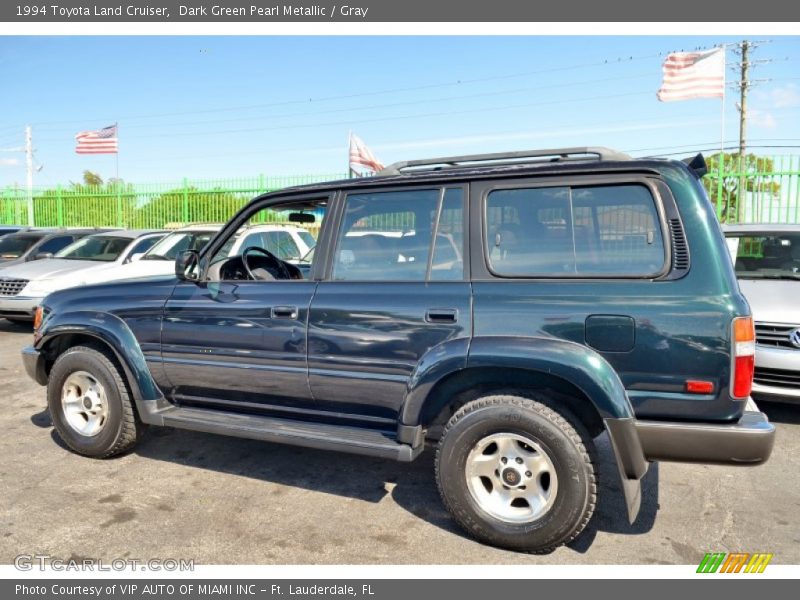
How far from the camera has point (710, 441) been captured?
2775mm

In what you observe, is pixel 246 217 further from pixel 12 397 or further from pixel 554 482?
pixel 12 397

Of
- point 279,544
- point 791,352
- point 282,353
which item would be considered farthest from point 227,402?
point 791,352

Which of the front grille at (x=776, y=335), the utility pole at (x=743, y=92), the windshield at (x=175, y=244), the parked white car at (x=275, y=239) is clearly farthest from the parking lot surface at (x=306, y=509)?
the utility pole at (x=743, y=92)

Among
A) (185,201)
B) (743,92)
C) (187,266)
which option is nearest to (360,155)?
(185,201)

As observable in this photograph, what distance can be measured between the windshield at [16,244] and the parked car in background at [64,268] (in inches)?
106

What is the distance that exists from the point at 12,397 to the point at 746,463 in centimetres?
641

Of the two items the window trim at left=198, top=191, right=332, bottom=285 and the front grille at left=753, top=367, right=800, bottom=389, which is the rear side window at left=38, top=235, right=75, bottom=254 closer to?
the window trim at left=198, top=191, right=332, bottom=285

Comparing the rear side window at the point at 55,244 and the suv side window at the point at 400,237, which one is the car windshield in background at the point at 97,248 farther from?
the suv side window at the point at 400,237

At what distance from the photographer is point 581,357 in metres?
2.86

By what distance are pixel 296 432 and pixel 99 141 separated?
19.8m

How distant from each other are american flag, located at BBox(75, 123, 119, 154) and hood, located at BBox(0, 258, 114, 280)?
36.1 ft

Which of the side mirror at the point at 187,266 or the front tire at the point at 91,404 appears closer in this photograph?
the side mirror at the point at 187,266

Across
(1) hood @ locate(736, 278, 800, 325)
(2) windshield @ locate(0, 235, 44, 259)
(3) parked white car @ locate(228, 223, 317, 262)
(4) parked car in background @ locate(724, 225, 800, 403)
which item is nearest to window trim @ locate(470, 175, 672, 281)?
(1) hood @ locate(736, 278, 800, 325)

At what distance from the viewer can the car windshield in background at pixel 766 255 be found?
6.00m
